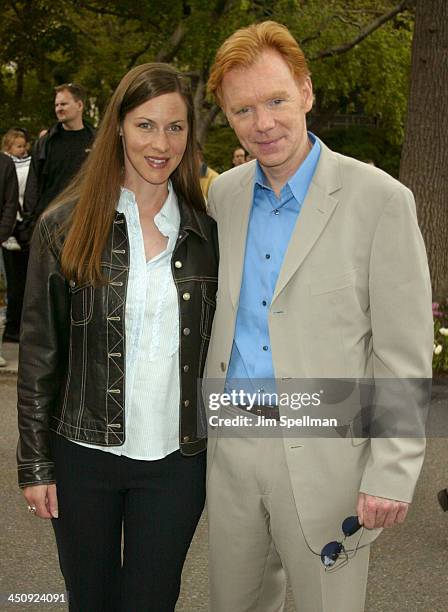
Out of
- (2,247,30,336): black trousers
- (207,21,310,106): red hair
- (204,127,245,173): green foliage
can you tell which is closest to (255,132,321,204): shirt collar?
(207,21,310,106): red hair

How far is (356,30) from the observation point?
17234 mm

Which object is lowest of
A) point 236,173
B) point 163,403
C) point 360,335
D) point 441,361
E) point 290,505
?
point 441,361

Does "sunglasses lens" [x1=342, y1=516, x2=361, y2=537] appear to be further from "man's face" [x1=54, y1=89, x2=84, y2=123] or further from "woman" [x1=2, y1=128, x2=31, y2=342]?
"woman" [x1=2, y1=128, x2=31, y2=342]

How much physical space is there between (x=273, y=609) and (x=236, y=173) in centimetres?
141

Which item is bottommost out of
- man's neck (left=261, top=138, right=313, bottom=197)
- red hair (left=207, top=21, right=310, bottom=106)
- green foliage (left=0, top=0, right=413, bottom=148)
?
man's neck (left=261, top=138, right=313, bottom=197)

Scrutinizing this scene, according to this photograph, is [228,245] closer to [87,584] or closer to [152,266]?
[152,266]

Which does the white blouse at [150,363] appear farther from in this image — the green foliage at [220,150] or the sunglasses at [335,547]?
the green foliage at [220,150]

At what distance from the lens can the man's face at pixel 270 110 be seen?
3010mm

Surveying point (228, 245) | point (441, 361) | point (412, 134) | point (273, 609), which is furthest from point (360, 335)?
point (412, 134)

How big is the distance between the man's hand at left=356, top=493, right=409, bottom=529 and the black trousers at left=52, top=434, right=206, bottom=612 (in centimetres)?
→ 55

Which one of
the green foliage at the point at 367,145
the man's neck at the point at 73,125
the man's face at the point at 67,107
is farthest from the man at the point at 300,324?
the green foliage at the point at 367,145

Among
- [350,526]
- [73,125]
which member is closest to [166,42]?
[73,125]

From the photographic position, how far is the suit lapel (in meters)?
2.92

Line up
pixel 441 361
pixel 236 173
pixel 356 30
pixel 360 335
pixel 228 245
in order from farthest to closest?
pixel 356 30
pixel 441 361
pixel 236 173
pixel 228 245
pixel 360 335
